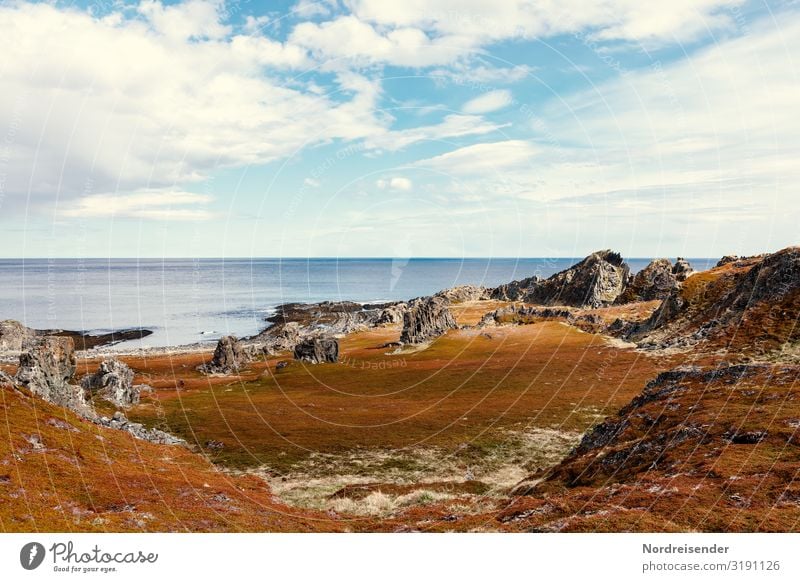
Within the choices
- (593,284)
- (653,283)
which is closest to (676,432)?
(653,283)

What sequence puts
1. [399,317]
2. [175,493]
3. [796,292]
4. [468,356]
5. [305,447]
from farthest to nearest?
1. [399,317]
2. [468,356]
3. [796,292]
4. [305,447]
5. [175,493]

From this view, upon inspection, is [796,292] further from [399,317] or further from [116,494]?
[399,317]

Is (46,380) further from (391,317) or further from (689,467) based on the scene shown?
(391,317)

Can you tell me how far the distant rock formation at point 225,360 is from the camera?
113m

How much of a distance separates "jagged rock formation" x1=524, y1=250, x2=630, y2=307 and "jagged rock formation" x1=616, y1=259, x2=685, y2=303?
54.7ft

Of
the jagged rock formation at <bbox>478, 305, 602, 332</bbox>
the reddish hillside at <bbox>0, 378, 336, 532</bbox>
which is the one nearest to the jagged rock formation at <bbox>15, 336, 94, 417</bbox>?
the reddish hillside at <bbox>0, 378, 336, 532</bbox>

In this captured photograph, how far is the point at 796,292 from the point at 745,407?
49428 millimetres

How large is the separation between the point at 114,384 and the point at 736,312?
10454 cm

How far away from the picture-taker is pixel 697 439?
105 ft

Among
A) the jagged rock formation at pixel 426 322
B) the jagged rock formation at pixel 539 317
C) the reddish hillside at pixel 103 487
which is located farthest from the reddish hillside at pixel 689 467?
the jagged rock formation at pixel 426 322

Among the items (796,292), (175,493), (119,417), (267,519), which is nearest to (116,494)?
(175,493)

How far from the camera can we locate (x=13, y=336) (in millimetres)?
160625

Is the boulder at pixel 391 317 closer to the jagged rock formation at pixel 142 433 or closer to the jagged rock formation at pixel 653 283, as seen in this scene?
the jagged rock formation at pixel 653 283

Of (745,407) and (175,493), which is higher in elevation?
(745,407)
